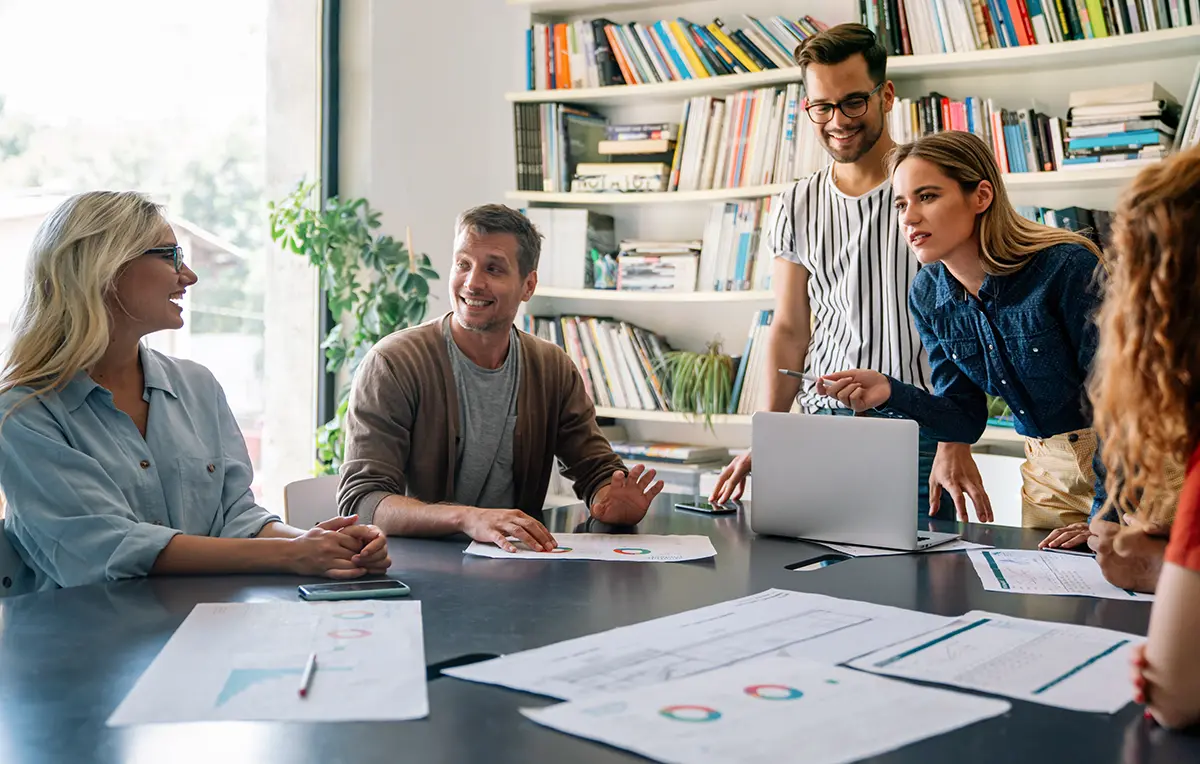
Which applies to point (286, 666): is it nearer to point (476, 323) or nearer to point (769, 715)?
point (769, 715)

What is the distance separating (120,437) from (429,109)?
252 cm

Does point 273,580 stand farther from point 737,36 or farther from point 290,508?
point 737,36

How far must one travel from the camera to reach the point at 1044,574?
1689 mm

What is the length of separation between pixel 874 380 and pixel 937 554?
1.31 ft

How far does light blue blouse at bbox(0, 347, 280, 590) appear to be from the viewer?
5.29 ft

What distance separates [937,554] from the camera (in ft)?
6.15

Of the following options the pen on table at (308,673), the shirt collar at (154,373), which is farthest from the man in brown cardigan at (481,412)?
the pen on table at (308,673)

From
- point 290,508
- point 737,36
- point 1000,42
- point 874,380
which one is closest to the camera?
point 874,380

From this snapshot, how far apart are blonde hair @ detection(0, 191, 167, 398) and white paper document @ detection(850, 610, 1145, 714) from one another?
1223mm

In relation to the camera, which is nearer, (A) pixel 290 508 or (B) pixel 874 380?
(B) pixel 874 380

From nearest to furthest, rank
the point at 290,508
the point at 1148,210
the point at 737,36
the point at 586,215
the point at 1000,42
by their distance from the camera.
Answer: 1. the point at 1148,210
2. the point at 290,508
3. the point at 1000,42
4. the point at 737,36
5. the point at 586,215

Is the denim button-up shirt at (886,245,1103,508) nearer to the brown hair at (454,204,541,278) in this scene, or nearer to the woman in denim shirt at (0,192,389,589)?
the brown hair at (454,204,541,278)

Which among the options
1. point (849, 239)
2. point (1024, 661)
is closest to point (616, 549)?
point (1024, 661)

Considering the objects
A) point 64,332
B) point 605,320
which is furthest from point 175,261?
point 605,320
